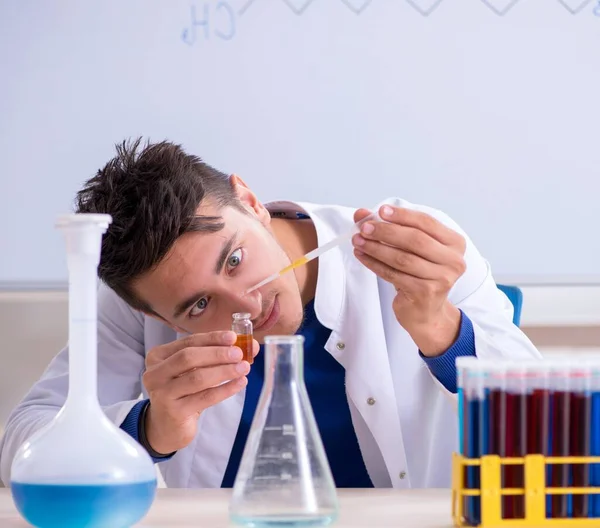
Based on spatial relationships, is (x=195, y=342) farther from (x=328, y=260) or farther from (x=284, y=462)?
(x=328, y=260)

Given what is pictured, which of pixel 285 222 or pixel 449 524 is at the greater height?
pixel 285 222

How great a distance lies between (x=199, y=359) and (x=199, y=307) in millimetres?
339

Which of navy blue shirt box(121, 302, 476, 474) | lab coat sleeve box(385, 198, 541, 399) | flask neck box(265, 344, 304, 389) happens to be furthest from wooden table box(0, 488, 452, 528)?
navy blue shirt box(121, 302, 476, 474)

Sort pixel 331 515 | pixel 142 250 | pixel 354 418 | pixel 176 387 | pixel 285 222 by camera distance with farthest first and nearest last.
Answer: pixel 285 222 < pixel 354 418 < pixel 142 250 < pixel 176 387 < pixel 331 515

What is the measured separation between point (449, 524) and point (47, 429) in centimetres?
46

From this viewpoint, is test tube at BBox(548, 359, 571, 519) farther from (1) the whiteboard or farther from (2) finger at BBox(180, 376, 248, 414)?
(1) the whiteboard

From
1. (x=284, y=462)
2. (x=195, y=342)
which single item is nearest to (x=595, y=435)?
(x=284, y=462)

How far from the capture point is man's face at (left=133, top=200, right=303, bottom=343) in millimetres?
1503

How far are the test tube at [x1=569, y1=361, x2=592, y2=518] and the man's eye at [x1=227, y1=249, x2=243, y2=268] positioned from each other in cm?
78

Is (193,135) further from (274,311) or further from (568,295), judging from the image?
(568,295)

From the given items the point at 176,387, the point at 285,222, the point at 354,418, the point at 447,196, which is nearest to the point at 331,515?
the point at 176,387

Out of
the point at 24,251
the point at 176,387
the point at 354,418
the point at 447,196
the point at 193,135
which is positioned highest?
the point at 193,135

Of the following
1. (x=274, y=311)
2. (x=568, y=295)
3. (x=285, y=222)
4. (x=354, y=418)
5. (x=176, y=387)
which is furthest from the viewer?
(x=568, y=295)

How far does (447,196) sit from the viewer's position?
2410 mm
